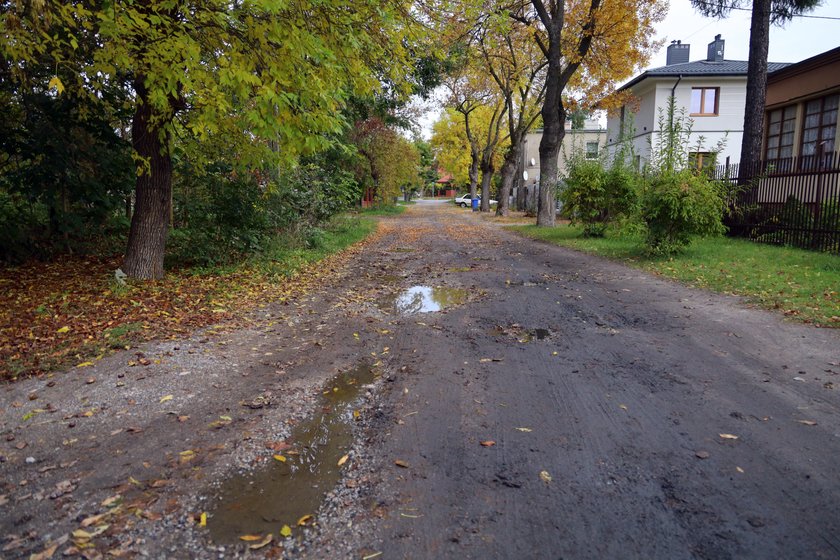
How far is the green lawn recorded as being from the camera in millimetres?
6969

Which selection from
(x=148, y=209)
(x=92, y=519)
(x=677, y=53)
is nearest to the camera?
(x=92, y=519)

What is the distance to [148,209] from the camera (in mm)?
8484

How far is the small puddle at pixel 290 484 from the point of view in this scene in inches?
107

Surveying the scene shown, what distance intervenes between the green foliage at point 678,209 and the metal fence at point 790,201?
162 centimetres

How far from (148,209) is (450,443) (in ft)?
Answer: 23.2

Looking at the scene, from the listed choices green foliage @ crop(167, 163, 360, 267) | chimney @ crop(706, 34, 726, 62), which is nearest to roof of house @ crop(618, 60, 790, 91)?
chimney @ crop(706, 34, 726, 62)

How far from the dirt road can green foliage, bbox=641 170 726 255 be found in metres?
4.70

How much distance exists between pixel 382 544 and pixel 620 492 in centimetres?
135

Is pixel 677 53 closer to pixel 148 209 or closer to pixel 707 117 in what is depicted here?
pixel 707 117

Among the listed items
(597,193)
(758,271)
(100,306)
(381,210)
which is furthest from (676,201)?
(381,210)

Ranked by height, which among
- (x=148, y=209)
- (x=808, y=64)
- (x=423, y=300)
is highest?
(x=808, y=64)

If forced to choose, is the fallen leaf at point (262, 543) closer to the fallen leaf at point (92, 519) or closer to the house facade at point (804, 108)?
the fallen leaf at point (92, 519)

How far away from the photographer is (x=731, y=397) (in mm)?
4219

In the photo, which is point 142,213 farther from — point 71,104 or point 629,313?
point 629,313
